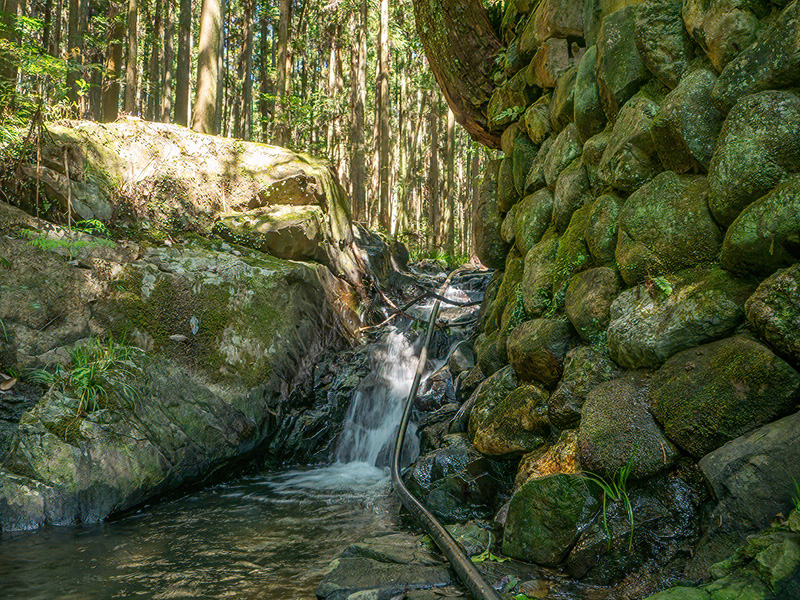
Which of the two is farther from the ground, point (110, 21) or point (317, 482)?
point (110, 21)

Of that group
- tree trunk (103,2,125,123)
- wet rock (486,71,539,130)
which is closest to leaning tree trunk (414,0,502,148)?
wet rock (486,71,539,130)

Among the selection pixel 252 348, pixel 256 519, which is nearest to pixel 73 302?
pixel 252 348

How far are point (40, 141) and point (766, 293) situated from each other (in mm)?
7960

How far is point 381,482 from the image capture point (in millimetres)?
6145

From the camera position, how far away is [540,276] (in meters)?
4.98

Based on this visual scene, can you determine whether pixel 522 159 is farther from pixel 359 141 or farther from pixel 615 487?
pixel 359 141

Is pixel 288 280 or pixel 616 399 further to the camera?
pixel 288 280

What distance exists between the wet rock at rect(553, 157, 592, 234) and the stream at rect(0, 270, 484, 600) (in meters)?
3.22

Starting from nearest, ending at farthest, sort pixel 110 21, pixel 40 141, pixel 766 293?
1. pixel 766 293
2. pixel 40 141
3. pixel 110 21

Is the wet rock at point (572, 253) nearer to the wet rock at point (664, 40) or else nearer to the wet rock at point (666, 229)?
the wet rock at point (666, 229)

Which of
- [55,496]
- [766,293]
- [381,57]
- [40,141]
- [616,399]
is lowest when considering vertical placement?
[55,496]

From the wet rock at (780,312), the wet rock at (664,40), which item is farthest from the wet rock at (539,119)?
the wet rock at (780,312)

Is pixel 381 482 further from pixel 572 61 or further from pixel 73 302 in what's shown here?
pixel 572 61

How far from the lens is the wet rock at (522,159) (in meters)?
6.21
